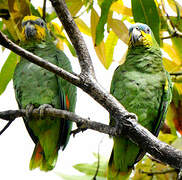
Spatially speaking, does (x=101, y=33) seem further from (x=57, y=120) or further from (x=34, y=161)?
(x=34, y=161)

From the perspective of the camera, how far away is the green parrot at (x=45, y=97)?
237 centimetres

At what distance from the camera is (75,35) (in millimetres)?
1536

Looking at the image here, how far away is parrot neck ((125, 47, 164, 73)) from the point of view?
2297mm

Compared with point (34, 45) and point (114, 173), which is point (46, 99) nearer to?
point (34, 45)

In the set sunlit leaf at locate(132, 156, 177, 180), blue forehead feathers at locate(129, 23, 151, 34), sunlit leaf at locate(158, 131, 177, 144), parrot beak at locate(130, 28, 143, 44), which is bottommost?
sunlit leaf at locate(132, 156, 177, 180)

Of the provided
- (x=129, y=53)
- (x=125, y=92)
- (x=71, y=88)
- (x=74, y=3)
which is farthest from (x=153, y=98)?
(x=74, y=3)

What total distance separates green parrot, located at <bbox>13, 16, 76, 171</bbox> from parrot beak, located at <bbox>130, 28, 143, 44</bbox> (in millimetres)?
556

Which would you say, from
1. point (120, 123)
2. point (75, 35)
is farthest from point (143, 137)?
point (75, 35)

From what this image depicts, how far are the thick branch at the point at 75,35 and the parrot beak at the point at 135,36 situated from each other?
92 cm

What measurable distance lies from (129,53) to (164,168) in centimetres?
94

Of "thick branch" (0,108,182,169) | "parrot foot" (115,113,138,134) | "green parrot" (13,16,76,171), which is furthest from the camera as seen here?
"green parrot" (13,16,76,171)

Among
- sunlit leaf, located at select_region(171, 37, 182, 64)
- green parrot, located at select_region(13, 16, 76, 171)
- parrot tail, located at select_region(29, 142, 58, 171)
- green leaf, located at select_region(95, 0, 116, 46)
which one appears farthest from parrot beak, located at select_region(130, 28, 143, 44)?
parrot tail, located at select_region(29, 142, 58, 171)

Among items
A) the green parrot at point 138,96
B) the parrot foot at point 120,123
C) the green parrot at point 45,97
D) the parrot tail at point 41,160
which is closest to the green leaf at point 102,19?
the green parrot at point 138,96

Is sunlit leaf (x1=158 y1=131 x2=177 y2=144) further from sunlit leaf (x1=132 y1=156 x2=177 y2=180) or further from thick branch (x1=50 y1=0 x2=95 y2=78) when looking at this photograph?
thick branch (x1=50 y1=0 x2=95 y2=78)
